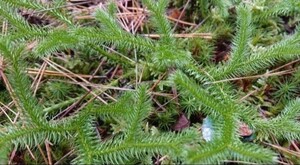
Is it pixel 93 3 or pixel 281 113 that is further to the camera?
pixel 93 3

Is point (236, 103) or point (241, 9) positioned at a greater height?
point (241, 9)

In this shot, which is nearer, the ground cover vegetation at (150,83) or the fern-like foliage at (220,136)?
the fern-like foliage at (220,136)

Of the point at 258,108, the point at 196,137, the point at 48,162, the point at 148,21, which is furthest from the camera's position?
the point at 148,21

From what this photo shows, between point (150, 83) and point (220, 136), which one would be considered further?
point (150, 83)

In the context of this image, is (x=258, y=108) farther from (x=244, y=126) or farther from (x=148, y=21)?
(x=148, y=21)

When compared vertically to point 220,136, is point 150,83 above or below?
above

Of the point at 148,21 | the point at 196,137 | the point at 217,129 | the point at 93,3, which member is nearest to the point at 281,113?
the point at 217,129

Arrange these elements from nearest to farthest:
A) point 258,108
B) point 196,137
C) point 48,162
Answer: point 196,137 → point 48,162 → point 258,108

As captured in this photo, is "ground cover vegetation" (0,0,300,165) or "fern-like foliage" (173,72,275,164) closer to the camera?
"fern-like foliage" (173,72,275,164)
